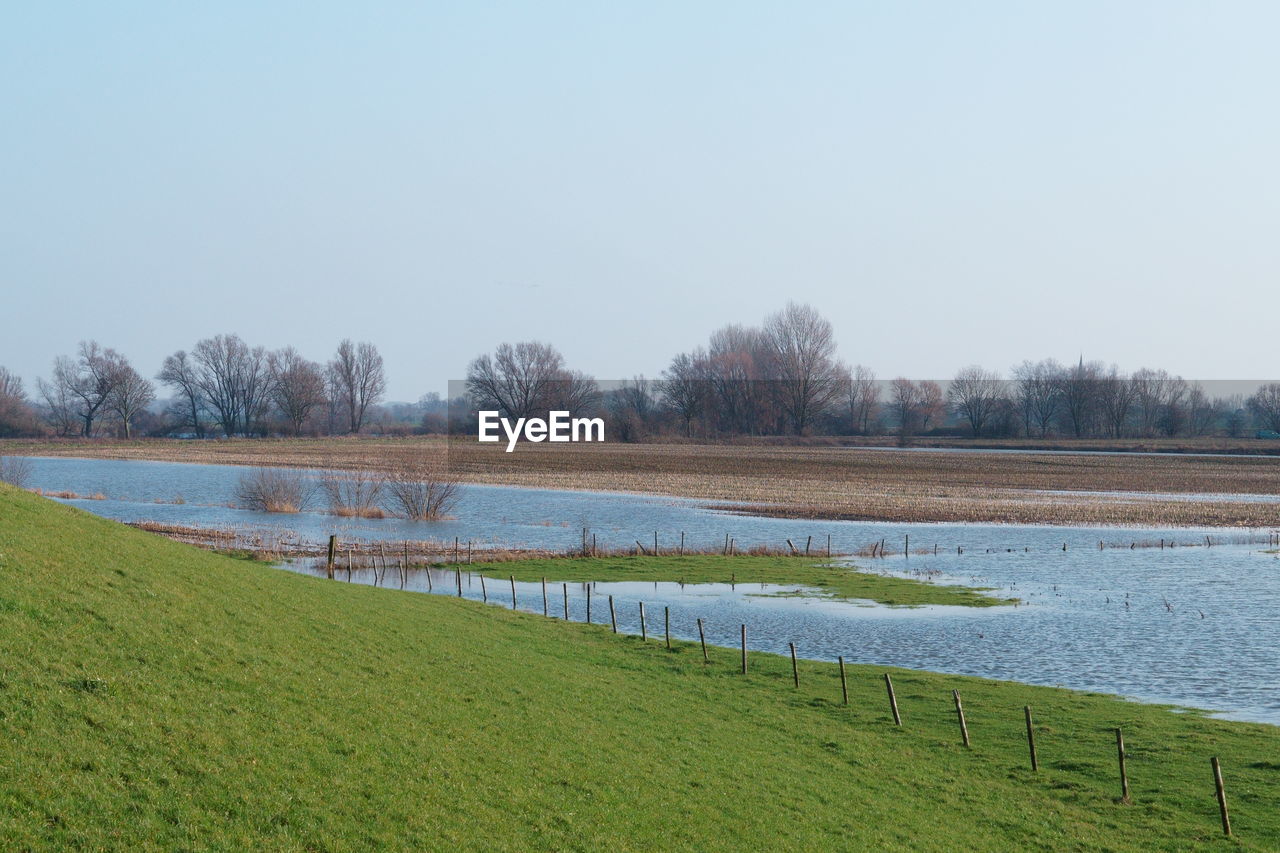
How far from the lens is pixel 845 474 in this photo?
106000mm

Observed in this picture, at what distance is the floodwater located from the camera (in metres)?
31.6

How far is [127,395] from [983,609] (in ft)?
519

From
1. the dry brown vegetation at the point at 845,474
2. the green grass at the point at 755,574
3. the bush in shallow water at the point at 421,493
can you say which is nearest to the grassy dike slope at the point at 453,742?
the green grass at the point at 755,574

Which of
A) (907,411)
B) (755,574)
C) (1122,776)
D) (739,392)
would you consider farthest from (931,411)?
(1122,776)

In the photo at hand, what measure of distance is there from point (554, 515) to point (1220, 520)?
43135 mm

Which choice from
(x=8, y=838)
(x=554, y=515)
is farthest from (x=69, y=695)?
(x=554, y=515)

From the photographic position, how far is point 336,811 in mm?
12406

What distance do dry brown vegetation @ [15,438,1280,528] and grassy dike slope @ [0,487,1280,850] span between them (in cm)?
4844

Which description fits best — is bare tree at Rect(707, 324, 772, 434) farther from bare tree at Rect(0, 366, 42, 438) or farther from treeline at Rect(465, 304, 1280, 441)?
bare tree at Rect(0, 366, 42, 438)

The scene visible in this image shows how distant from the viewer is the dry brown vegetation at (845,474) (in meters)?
75.2

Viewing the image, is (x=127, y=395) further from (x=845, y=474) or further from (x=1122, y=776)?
(x=1122, y=776)

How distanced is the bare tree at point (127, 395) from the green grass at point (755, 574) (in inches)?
5513

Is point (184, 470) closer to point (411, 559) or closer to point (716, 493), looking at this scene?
point (716, 493)

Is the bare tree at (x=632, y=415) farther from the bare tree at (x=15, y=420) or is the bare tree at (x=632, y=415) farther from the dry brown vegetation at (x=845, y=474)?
the bare tree at (x=15, y=420)
